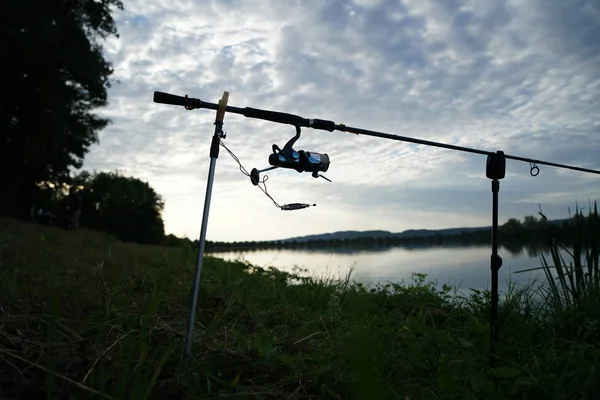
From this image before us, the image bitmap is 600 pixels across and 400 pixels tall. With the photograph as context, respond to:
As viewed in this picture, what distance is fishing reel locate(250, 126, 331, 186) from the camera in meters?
2.30

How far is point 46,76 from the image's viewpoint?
15.4m

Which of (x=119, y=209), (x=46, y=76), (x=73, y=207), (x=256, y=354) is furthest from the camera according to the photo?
(x=119, y=209)

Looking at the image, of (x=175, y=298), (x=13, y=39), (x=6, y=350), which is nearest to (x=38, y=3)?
(x=13, y=39)

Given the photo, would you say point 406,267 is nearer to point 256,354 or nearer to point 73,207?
point 256,354

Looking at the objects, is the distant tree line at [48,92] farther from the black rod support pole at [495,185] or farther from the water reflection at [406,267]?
the black rod support pole at [495,185]

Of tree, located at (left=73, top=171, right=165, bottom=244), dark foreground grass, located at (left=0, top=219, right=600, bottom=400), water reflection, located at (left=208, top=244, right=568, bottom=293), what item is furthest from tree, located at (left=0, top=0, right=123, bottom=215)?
tree, located at (left=73, top=171, right=165, bottom=244)

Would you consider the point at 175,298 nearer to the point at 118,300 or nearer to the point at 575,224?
the point at 118,300

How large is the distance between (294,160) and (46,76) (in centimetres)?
1629

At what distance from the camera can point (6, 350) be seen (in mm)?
1471

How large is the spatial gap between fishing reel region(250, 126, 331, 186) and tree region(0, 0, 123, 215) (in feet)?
46.6

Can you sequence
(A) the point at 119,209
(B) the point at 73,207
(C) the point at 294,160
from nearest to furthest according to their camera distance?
(C) the point at 294,160
(B) the point at 73,207
(A) the point at 119,209

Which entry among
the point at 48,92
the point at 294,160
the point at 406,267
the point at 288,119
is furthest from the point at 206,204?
the point at 48,92

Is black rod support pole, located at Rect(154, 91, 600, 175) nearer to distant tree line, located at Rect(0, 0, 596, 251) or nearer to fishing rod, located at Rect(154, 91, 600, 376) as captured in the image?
fishing rod, located at Rect(154, 91, 600, 376)

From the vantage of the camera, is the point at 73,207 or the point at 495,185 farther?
the point at 73,207
